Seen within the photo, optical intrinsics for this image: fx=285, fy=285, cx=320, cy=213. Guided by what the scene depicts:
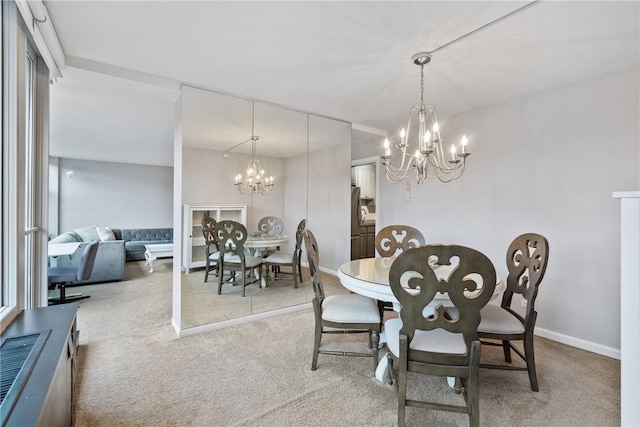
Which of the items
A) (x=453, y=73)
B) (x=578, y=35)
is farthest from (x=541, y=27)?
(x=453, y=73)

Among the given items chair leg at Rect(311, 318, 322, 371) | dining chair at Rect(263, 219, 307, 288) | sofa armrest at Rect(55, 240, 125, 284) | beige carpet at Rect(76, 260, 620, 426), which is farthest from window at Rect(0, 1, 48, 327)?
sofa armrest at Rect(55, 240, 125, 284)

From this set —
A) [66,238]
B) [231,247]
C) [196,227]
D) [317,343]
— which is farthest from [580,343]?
[66,238]

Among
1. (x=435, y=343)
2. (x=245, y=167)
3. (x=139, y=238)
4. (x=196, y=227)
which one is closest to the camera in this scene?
(x=435, y=343)

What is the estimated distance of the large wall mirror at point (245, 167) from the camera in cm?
279

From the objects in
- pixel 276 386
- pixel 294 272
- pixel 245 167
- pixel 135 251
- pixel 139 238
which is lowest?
pixel 276 386

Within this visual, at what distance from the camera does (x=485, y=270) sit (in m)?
1.36

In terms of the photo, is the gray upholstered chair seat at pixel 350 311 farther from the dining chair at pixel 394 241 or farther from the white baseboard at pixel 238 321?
the white baseboard at pixel 238 321

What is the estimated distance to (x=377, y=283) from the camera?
177 centimetres

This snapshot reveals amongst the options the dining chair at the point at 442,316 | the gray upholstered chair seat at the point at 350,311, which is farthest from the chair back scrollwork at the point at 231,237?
the dining chair at the point at 442,316

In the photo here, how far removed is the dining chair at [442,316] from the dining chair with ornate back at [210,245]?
212 cm

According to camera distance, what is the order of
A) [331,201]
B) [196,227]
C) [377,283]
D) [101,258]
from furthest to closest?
[101,258] → [331,201] → [196,227] → [377,283]

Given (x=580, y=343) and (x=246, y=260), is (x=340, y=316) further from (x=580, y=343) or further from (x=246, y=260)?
(x=580, y=343)

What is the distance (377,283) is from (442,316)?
42 centimetres

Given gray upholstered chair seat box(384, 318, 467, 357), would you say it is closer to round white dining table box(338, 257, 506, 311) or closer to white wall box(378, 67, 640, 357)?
round white dining table box(338, 257, 506, 311)
